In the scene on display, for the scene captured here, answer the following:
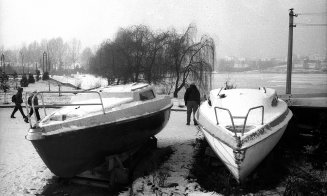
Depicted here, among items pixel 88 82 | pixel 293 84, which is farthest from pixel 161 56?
pixel 293 84

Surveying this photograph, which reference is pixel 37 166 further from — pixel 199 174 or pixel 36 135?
pixel 199 174

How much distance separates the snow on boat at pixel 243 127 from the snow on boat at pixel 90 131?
1.65 metres

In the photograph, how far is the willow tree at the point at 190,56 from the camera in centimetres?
2823

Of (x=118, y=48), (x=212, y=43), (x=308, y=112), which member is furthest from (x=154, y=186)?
(x=118, y=48)

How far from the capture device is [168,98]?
9891 millimetres

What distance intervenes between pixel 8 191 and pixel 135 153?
288 cm

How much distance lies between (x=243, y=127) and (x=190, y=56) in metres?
24.3

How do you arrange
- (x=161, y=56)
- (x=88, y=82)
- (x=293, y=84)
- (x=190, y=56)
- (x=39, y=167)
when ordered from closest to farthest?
1. (x=39, y=167)
2. (x=190, y=56)
3. (x=161, y=56)
4. (x=88, y=82)
5. (x=293, y=84)

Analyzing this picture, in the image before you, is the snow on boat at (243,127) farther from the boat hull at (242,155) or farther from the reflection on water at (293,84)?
the reflection on water at (293,84)

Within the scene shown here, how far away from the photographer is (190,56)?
29.3 metres

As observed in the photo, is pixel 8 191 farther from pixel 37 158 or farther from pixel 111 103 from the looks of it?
pixel 111 103

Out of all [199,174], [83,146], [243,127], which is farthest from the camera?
[199,174]

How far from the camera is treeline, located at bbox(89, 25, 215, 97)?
2867cm

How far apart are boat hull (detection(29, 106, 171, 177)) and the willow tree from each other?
21.3m
